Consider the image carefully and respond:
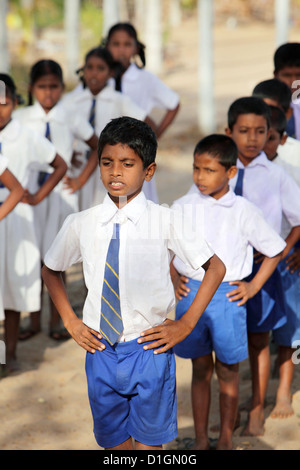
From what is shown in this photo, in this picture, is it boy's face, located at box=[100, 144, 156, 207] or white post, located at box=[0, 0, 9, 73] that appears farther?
white post, located at box=[0, 0, 9, 73]

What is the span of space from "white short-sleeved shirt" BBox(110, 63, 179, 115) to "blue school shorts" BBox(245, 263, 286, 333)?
112 inches

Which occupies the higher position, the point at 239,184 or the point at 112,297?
the point at 239,184

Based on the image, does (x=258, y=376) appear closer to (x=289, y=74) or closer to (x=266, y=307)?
(x=266, y=307)

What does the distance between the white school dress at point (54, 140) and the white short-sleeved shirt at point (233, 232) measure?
201cm

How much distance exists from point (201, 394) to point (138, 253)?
1.30m

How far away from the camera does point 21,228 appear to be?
203 inches

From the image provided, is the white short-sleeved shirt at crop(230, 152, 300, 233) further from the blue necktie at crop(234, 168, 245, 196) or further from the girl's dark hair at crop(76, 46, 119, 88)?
the girl's dark hair at crop(76, 46, 119, 88)

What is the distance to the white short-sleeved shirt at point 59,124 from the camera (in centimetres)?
556

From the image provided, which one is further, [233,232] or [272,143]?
[272,143]

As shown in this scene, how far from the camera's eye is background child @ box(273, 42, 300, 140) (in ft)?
17.2

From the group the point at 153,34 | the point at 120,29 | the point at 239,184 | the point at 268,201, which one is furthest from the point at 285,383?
the point at 153,34

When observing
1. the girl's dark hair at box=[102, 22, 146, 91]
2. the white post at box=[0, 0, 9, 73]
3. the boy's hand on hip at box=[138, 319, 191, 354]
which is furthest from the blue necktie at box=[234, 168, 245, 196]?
the white post at box=[0, 0, 9, 73]

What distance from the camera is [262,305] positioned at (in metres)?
4.12

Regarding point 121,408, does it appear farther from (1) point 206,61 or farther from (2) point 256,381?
(1) point 206,61
